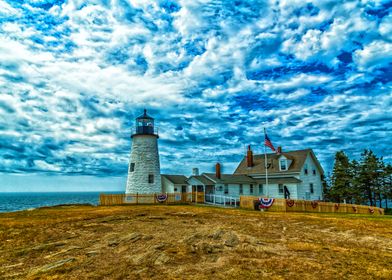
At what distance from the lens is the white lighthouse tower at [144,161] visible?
3216 centimetres

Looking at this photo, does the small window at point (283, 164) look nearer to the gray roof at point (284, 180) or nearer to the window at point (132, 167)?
the gray roof at point (284, 180)

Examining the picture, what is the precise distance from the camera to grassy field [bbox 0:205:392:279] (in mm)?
7102

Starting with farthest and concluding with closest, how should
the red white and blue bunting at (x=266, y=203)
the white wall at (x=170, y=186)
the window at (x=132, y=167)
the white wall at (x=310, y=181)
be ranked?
the white wall at (x=170, y=186) → the white wall at (x=310, y=181) → the window at (x=132, y=167) → the red white and blue bunting at (x=266, y=203)

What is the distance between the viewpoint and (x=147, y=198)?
3134 cm

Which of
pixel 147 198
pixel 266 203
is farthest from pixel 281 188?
pixel 147 198

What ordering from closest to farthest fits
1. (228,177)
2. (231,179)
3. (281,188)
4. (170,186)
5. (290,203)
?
(290,203)
(281,188)
(170,186)
(231,179)
(228,177)

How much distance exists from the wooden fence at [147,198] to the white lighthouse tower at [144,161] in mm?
930

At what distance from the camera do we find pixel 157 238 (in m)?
11.0

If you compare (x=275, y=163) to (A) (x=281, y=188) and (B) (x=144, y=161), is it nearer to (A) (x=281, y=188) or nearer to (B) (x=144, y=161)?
(A) (x=281, y=188)

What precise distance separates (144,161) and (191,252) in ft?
79.1

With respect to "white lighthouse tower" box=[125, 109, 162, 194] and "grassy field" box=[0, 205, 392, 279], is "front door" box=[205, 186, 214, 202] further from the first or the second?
"grassy field" box=[0, 205, 392, 279]

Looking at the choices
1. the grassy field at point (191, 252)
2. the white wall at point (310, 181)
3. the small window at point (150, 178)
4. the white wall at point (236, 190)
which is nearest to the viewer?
the grassy field at point (191, 252)

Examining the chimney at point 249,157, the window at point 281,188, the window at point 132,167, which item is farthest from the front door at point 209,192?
the window at point 132,167

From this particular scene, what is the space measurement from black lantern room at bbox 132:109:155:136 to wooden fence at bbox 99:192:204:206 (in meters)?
7.41
